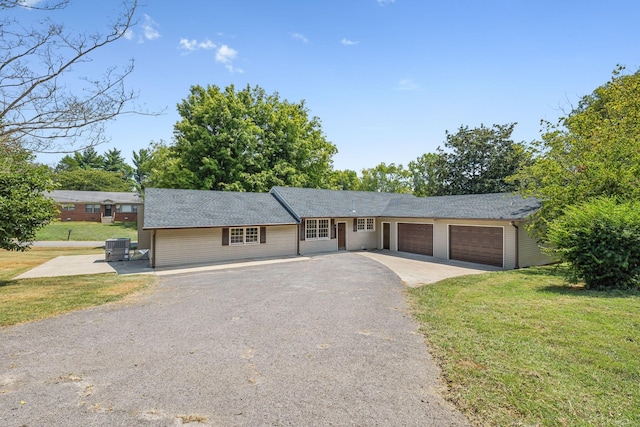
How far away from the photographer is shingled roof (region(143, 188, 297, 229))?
15.0 m

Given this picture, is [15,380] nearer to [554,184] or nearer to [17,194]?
[17,194]

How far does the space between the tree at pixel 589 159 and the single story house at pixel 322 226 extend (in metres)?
1.29

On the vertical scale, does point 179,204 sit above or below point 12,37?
below

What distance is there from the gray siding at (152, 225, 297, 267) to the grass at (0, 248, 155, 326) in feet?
8.06

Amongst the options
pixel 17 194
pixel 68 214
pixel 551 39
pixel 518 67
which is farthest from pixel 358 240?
pixel 68 214

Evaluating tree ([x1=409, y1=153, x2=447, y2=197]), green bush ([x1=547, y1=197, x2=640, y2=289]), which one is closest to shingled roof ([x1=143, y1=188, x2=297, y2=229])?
green bush ([x1=547, y1=197, x2=640, y2=289])

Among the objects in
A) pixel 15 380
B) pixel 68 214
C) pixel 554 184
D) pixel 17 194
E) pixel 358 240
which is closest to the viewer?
pixel 15 380

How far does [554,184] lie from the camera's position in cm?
1402

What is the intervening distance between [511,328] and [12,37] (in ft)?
39.9

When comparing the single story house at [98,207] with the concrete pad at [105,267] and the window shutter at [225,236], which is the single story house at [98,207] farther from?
the window shutter at [225,236]

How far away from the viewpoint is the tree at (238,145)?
2731cm

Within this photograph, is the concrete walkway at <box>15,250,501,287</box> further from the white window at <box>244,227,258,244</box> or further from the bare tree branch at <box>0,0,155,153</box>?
the bare tree branch at <box>0,0,155,153</box>

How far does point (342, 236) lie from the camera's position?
2036 cm

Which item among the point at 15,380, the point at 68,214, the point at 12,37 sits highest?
the point at 12,37
